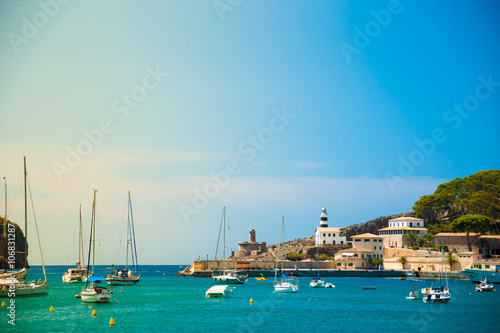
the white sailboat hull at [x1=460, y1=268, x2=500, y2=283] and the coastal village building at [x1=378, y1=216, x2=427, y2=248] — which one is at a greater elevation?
the coastal village building at [x1=378, y1=216, x2=427, y2=248]

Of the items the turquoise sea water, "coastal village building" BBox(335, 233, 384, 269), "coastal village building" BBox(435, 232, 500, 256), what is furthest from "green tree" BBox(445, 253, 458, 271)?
the turquoise sea water

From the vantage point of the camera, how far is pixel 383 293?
64375mm

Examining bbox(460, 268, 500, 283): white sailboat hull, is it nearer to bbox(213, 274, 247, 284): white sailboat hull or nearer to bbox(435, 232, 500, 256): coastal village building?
bbox(435, 232, 500, 256): coastal village building

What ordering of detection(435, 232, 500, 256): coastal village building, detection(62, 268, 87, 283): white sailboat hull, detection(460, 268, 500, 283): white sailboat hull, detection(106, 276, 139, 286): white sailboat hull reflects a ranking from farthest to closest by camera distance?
Answer: detection(435, 232, 500, 256): coastal village building, detection(62, 268, 87, 283): white sailboat hull, detection(460, 268, 500, 283): white sailboat hull, detection(106, 276, 139, 286): white sailboat hull

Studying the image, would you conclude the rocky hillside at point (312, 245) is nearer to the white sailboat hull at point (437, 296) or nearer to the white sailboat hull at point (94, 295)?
the white sailboat hull at point (437, 296)

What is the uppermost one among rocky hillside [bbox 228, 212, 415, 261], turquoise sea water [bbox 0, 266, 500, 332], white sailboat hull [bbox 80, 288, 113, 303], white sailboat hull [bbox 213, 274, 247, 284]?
rocky hillside [bbox 228, 212, 415, 261]

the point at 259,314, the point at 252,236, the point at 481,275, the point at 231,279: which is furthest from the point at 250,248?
the point at 259,314

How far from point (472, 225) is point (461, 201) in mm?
14576

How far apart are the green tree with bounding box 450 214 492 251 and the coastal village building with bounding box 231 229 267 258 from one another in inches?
1698

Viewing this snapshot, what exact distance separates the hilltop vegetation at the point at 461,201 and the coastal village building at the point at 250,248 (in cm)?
3555

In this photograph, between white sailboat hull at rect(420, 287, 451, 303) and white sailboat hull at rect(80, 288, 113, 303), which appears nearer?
white sailboat hull at rect(80, 288, 113, 303)

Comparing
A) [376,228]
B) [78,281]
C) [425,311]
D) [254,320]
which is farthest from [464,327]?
[376,228]

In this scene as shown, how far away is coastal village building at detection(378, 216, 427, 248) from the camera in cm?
10931

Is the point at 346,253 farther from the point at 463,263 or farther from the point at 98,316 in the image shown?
the point at 98,316
